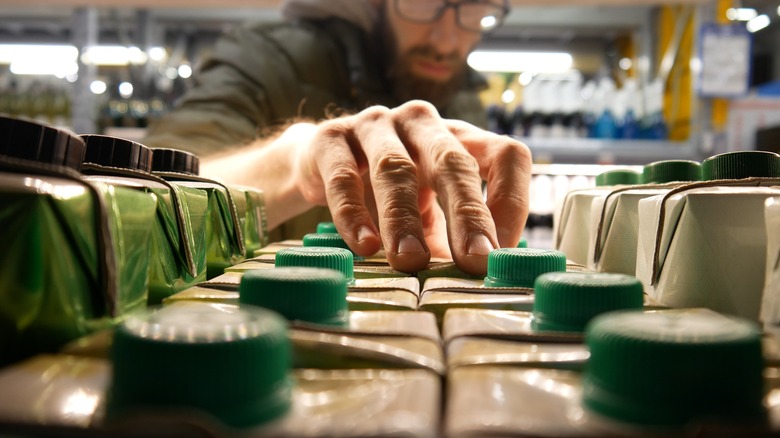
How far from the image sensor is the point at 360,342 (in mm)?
333

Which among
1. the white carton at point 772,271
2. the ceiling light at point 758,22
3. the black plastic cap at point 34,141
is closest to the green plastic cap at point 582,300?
the white carton at point 772,271

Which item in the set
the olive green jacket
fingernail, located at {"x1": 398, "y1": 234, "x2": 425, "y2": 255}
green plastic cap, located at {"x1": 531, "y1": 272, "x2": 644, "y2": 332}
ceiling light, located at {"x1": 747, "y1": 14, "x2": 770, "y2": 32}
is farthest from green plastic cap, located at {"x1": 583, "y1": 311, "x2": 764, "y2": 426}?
ceiling light, located at {"x1": 747, "y1": 14, "x2": 770, "y2": 32}

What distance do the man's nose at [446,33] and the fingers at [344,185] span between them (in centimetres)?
82

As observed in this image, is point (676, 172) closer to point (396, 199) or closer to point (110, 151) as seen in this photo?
point (396, 199)

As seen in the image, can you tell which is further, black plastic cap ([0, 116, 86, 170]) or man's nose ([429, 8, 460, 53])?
man's nose ([429, 8, 460, 53])

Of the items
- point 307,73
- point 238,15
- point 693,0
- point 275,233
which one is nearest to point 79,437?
point 275,233

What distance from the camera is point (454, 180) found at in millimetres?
700

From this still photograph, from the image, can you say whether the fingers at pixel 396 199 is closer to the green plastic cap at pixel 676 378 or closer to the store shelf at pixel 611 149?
the green plastic cap at pixel 676 378

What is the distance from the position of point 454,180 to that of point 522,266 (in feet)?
0.66

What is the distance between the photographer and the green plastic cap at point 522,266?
1.71ft

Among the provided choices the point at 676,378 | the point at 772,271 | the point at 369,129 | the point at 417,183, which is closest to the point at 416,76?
the point at 369,129

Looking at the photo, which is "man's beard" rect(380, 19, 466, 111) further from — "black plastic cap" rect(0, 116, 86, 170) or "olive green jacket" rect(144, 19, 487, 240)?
"black plastic cap" rect(0, 116, 86, 170)

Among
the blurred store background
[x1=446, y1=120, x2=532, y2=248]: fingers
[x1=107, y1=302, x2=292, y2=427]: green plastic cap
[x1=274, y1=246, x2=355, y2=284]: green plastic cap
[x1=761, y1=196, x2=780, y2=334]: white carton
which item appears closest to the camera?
[x1=107, y1=302, x2=292, y2=427]: green plastic cap

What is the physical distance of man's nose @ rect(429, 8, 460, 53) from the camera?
1.56 m
